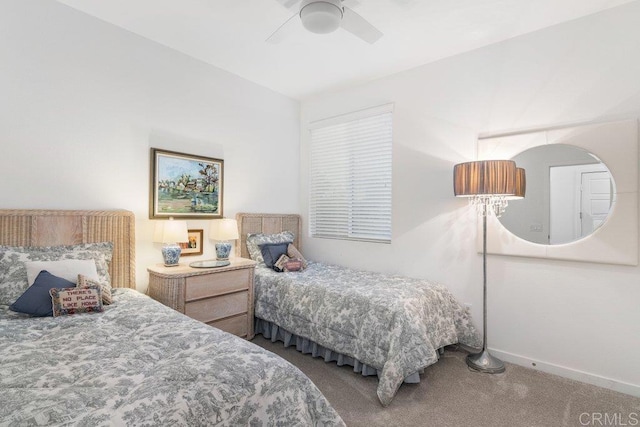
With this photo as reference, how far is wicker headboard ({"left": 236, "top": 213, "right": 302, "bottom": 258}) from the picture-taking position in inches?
140

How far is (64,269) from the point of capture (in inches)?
78.2

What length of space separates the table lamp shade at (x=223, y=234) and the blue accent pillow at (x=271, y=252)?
1.33 feet

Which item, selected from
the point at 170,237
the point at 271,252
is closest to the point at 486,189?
the point at 271,252

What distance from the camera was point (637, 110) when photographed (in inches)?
87.0

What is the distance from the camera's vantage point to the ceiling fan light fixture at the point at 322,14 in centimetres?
190

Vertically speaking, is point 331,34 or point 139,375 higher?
point 331,34

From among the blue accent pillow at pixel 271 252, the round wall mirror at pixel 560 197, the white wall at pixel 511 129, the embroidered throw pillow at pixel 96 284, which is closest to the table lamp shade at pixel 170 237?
the embroidered throw pillow at pixel 96 284

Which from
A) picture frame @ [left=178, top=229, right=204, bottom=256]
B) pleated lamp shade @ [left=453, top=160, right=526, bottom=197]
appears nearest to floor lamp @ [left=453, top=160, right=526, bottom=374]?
pleated lamp shade @ [left=453, top=160, right=526, bottom=197]

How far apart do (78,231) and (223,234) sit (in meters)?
1.14

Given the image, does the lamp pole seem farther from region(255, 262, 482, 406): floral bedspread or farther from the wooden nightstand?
the wooden nightstand

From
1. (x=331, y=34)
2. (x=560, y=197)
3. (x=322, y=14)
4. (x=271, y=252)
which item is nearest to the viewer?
(x=322, y=14)

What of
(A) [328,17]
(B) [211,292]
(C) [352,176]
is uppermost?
(A) [328,17]

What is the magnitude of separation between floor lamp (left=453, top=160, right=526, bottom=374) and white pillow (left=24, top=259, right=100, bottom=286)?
2740 millimetres

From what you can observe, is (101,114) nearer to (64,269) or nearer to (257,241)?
(64,269)
